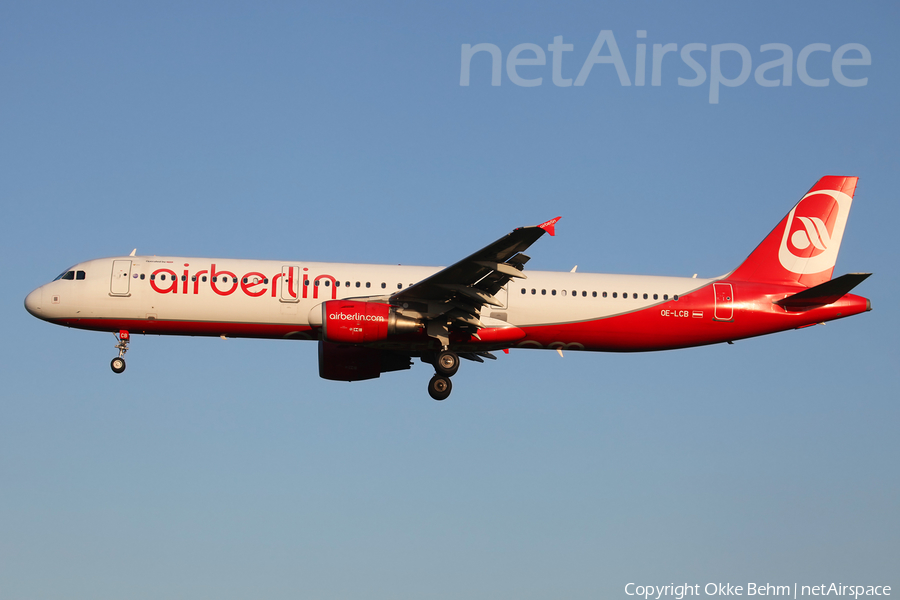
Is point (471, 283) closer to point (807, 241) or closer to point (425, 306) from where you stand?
point (425, 306)

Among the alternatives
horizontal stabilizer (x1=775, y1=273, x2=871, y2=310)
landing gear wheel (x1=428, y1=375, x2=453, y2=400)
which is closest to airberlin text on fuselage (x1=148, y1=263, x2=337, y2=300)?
landing gear wheel (x1=428, y1=375, x2=453, y2=400)

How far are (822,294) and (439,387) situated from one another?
14.0 meters

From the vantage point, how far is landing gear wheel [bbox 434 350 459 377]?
3247cm

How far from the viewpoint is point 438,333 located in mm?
31688

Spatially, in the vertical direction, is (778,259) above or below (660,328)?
above

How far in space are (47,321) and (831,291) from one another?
2765 cm

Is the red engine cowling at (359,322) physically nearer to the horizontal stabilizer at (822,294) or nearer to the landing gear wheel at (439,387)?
the landing gear wheel at (439,387)

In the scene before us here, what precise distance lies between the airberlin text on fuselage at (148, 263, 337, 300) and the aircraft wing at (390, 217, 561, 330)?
3.14 m

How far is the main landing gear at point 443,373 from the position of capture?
32469 mm

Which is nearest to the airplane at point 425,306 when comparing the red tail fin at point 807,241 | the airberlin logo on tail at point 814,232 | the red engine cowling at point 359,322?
the red engine cowling at point 359,322

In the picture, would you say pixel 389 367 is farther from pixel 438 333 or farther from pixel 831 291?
pixel 831 291

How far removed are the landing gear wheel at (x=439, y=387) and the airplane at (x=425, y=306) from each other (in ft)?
0.12

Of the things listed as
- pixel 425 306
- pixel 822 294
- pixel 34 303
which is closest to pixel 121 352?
pixel 34 303

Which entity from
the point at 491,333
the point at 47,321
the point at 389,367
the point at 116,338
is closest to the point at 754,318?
the point at 491,333
